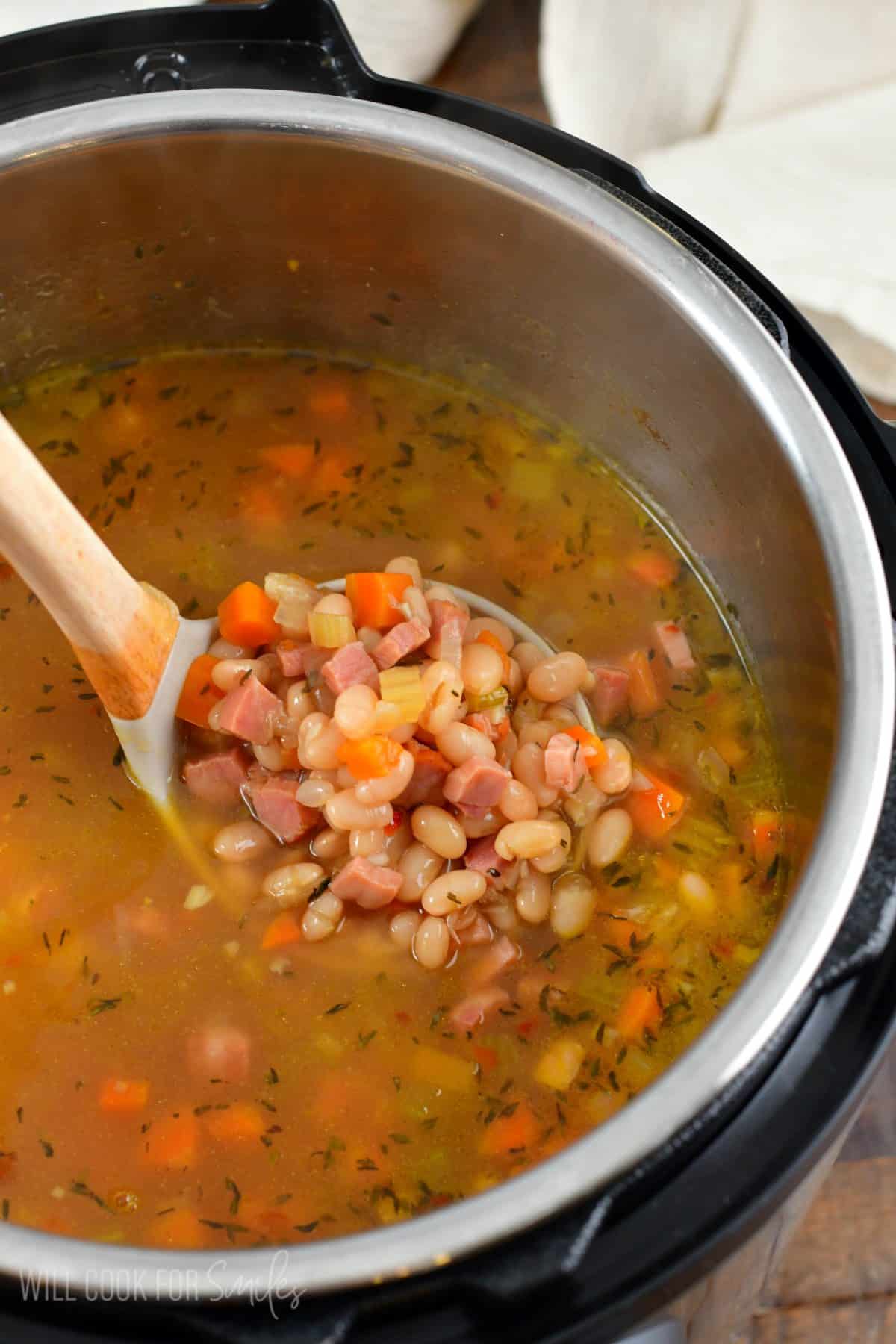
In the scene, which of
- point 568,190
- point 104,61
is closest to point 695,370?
point 568,190

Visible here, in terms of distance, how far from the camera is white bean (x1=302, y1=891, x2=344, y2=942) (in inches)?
67.9

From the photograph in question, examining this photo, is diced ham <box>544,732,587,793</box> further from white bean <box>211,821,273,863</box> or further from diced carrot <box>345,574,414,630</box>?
white bean <box>211,821,273,863</box>

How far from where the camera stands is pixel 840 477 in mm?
1491

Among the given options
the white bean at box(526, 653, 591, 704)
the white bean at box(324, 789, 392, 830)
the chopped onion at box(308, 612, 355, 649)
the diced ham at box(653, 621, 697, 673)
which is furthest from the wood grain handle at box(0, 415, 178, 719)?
the diced ham at box(653, 621, 697, 673)

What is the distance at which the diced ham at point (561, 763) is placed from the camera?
67.0 inches

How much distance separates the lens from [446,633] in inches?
70.2

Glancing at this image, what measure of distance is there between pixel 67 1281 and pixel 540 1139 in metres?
0.67

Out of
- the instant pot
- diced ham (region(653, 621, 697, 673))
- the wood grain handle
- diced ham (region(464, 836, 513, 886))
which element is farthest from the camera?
diced ham (region(653, 621, 697, 673))

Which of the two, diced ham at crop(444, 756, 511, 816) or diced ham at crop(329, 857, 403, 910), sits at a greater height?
diced ham at crop(444, 756, 511, 816)

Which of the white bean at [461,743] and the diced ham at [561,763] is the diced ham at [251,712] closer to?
the white bean at [461,743]

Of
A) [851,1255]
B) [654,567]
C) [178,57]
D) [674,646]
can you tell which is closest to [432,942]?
[674,646]

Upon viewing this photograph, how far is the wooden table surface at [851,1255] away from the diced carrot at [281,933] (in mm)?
1007

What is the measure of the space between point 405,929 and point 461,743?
265 mm

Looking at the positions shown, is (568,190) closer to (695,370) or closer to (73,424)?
(695,370)
